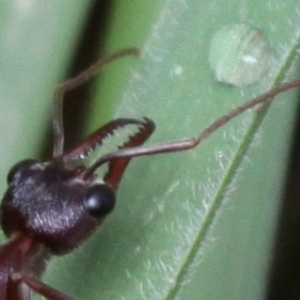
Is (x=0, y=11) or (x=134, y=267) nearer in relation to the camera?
(x=134, y=267)

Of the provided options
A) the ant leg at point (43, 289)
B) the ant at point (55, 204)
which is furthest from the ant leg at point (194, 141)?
the ant leg at point (43, 289)

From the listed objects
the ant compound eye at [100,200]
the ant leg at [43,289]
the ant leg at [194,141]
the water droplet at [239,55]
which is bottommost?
the ant leg at [43,289]

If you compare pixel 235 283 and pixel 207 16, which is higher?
pixel 207 16

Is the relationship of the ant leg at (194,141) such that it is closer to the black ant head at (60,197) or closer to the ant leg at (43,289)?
the black ant head at (60,197)

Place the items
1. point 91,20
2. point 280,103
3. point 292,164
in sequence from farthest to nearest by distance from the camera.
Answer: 1. point 91,20
2. point 292,164
3. point 280,103

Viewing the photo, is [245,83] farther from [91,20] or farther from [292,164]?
[91,20]

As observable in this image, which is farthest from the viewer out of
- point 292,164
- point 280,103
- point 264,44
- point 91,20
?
point 91,20

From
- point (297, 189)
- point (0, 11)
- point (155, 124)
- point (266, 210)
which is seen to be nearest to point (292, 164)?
point (297, 189)

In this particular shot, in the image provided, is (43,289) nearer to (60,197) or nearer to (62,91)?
(60,197)
